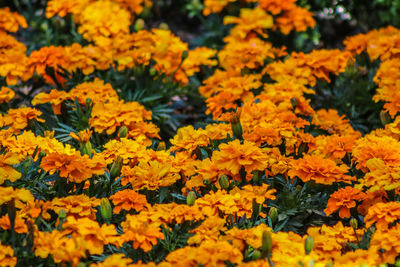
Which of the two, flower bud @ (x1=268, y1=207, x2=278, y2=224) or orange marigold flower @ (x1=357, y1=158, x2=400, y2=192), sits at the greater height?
orange marigold flower @ (x1=357, y1=158, x2=400, y2=192)

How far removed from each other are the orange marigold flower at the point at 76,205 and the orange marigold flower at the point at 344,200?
3.84 feet

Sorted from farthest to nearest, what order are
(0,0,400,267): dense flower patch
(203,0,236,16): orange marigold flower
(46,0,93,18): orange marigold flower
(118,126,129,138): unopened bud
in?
(203,0,236,16): orange marigold flower
(46,0,93,18): orange marigold flower
(118,126,129,138): unopened bud
(0,0,400,267): dense flower patch

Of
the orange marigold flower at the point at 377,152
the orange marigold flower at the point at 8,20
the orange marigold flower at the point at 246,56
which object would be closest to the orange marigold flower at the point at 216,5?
the orange marigold flower at the point at 246,56

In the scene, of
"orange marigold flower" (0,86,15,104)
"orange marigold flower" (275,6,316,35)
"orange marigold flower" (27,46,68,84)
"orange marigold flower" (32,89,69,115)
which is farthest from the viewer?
"orange marigold flower" (275,6,316,35)

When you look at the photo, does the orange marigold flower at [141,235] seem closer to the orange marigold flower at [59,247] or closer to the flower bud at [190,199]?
the orange marigold flower at [59,247]

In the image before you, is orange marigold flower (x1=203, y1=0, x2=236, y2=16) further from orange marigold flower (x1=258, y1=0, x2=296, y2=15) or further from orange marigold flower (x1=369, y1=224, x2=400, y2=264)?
orange marigold flower (x1=369, y1=224, x2=400, y2=264)

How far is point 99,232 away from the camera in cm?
271

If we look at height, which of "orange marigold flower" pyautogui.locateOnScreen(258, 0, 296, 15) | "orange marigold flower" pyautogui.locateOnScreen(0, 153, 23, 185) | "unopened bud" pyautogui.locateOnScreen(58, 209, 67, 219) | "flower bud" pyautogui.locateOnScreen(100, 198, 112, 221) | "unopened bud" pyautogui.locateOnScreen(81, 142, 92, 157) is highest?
"orange marigold flower" pyautogui.locateOnScreen(258, 0, 296, 15)

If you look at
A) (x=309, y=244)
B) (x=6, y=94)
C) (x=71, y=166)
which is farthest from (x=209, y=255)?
(x=6, y=94)

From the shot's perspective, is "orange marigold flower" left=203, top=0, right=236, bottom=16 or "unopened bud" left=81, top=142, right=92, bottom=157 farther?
"orange marigold flower" left=203, top=0, right=236, bottom=16

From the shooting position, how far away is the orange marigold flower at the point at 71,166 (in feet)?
10.00

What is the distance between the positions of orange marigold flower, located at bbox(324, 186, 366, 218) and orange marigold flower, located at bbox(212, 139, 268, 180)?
0.38 meters

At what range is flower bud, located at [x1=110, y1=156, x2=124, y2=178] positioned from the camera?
129 inches

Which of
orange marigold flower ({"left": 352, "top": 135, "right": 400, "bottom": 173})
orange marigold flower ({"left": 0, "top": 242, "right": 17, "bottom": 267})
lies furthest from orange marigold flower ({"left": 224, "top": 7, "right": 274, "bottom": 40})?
orange marigold flower ({"left": 0, "top": 242, "right": 17, "bottom": 267})
